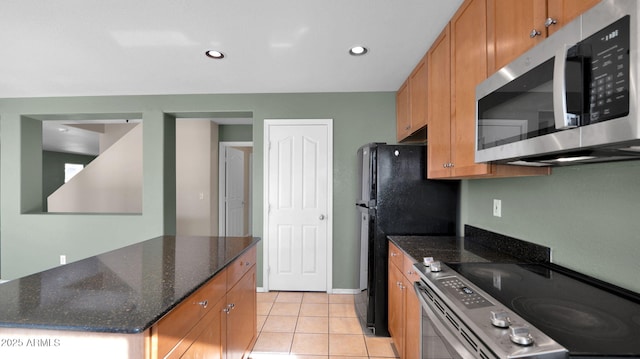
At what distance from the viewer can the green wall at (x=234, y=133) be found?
16.6 ft

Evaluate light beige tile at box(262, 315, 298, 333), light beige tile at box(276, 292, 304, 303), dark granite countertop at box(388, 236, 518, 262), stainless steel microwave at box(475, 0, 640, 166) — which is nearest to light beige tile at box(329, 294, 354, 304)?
light beige tile at box(276, 292, 304, 303)

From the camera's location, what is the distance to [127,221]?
3.35 m

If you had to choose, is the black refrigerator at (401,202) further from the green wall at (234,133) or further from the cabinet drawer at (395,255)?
the green wall at (234,133)

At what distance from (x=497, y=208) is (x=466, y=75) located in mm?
890

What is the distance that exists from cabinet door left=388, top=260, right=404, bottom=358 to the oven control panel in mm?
777

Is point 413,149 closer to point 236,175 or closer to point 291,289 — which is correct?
point 291,289

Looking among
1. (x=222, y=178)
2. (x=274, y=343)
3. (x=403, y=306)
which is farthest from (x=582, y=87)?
(x=222, y=178)

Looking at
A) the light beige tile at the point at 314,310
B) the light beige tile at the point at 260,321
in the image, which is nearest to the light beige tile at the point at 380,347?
the light beige tile at the point at 314,310

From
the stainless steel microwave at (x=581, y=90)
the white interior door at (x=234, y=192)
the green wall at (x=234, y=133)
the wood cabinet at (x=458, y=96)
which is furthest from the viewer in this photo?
the white interior door at (x=234, y=192)

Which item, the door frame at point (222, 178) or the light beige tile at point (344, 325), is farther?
the door frame at point (222, 178)

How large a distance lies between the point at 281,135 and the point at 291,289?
1832 mm

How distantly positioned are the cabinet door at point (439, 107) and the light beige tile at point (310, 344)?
1.59 metres

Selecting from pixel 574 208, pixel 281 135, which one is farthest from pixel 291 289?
pixel 574 208

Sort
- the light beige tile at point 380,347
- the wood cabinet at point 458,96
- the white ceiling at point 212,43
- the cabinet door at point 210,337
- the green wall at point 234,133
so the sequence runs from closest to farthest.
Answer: the cabinet door at point 210,337, the wood cabinet at point 458,96, the white ceiling at point 212,43, the light beige tile at point 380,347, the green wall at point 234,133
